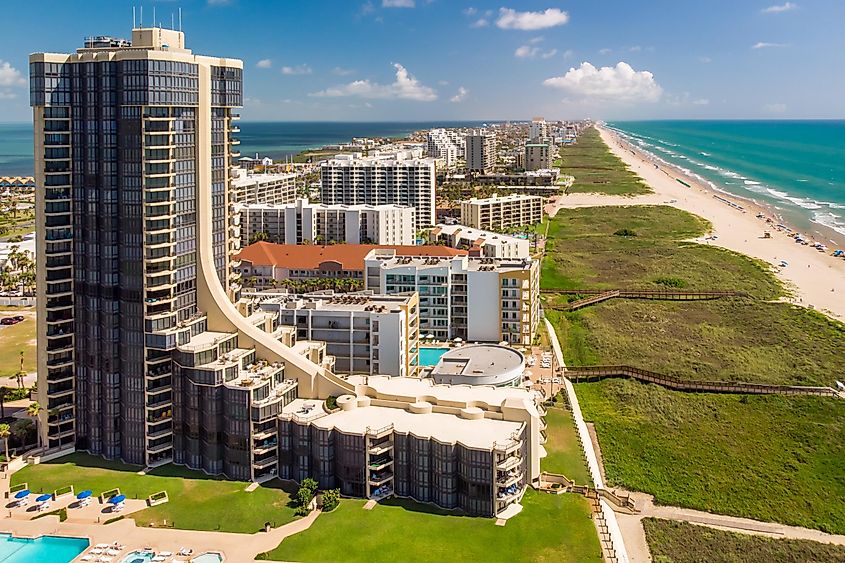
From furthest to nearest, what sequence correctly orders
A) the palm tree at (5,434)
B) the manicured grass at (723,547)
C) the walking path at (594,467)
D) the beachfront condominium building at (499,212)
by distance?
the beachfront condominium building at (499,212) < the palm tree at (5,434) < the manicured grass at (723,547) < the walking path at (594,467)

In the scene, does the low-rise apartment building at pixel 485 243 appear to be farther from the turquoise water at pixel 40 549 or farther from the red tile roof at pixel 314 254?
the turquoise water at pixel 40 549

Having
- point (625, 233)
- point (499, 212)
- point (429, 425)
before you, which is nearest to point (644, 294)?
point (499, 212)

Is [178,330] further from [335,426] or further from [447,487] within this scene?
[447,487]

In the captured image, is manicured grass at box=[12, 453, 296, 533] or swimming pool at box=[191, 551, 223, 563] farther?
manicured grass at box=[12, 453, 296, 533]

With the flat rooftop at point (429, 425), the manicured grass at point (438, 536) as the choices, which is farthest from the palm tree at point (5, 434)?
the manicured grass at point (438, 536)

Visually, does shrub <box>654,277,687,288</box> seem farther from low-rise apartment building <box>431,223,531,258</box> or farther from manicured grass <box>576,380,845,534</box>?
manicured grass <box>576,380,845,534</box>

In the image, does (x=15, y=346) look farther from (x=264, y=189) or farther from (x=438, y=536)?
(x=264, y=189)

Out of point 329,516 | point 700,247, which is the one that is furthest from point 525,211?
point 329,516

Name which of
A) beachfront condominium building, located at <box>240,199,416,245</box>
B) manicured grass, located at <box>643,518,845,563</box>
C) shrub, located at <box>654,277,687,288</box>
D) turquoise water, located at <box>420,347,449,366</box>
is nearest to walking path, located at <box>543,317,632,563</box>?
manicured grass, located at <box>643,518,845,563</box>
